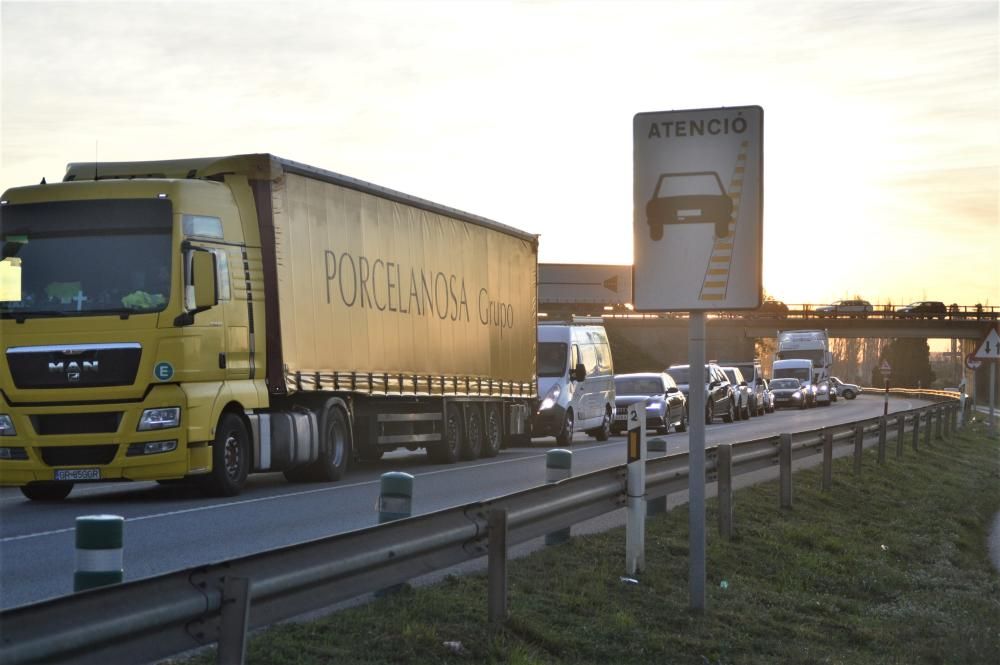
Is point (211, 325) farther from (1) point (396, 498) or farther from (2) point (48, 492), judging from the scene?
(1) point (396, 498)

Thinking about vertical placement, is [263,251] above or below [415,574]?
above

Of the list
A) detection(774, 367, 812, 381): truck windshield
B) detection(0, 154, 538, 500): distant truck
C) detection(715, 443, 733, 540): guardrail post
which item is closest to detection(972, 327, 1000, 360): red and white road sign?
detection(0, 154, 538, 500): distant truck

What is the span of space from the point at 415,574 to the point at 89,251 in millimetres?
9671

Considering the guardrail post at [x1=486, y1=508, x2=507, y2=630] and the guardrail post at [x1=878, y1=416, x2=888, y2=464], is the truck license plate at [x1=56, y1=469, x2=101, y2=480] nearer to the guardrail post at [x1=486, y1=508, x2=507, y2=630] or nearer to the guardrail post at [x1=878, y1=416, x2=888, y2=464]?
the guardrail post at [x1=486, y1=508, x2=507, y2=630]

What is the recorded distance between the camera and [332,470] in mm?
18797

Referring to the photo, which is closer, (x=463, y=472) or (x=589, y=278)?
(x=463, y=472)

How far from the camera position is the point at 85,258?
15.4 m

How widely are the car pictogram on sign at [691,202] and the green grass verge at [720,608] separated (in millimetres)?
2304

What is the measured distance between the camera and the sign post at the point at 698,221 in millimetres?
8750

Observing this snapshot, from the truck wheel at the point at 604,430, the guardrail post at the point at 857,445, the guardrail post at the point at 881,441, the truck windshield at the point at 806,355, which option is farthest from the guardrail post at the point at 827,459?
the truck windshield at the point at 806,355

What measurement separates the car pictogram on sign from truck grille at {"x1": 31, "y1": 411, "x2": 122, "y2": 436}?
26.4ft

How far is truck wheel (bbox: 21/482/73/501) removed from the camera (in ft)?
53.5

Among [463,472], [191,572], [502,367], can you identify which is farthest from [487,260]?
[191,572]

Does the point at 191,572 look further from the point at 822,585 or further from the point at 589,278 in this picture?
the point at 589,278
